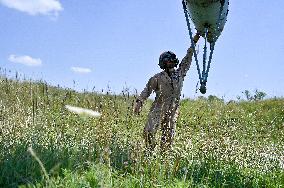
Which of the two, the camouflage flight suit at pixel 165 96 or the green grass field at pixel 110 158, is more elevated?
the camouflage flight suit at pixel 165 96

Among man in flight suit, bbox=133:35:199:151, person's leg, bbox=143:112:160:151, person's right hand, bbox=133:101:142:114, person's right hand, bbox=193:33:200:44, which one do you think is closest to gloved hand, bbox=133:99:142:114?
person's right hand, bbox=133:101:142:114

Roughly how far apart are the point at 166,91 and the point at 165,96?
95mm

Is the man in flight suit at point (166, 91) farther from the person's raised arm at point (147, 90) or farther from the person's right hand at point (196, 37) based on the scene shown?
the person's right hand at point (196, 37)

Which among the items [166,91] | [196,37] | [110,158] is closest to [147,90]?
[166,91]

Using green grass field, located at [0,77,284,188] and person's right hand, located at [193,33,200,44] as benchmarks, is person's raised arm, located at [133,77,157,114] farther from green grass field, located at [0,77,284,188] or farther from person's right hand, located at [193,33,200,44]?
person's right hand, located at [193,33,200,44]

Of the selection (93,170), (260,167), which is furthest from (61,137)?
(260,167)

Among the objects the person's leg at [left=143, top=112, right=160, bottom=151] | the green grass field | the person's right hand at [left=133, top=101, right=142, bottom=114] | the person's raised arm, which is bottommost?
the green grass field

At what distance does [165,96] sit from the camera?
8453 millimetres

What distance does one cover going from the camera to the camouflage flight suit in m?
8.19

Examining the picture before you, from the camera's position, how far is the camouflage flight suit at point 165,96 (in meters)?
8.19

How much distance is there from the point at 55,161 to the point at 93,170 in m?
1.05

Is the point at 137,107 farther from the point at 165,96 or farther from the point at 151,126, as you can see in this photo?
the point at 165,96

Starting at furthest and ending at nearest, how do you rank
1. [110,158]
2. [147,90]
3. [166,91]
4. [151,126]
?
[166,91] < [147,90] < [151,126] < [110,158]

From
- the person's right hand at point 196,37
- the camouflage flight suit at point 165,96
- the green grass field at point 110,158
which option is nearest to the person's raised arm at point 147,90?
the camouflage flight suit at point 165,96
